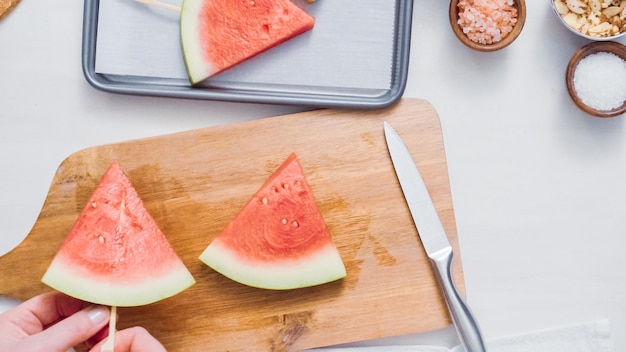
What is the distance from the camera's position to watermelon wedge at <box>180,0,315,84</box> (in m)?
1.43

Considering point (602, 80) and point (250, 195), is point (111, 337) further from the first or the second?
point (602, 80)

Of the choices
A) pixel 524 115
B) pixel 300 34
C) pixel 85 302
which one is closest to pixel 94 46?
pixel 300 34

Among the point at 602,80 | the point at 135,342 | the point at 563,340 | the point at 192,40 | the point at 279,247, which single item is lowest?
the point at 563,340

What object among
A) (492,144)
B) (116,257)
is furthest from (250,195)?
(492,144)

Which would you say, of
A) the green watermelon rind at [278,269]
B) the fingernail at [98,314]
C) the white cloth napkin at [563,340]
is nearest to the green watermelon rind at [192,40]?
the green watermelon rind at [278,269]

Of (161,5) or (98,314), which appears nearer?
(98,314)

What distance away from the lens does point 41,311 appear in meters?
1.35

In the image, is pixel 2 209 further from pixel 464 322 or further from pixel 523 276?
pixel 523 276

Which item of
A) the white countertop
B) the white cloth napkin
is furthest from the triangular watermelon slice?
the white cloth napkin

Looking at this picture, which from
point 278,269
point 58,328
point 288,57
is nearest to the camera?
point 58,328

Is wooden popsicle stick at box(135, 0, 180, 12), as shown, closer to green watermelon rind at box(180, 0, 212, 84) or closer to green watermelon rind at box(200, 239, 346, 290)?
green watermelon rind at box(180, 0, 212, 84)

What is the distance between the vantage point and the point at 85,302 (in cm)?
141

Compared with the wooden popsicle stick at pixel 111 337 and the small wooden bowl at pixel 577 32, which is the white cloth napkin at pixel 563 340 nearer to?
the small wooden bowl at pixel 577 32

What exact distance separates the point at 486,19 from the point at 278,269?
707 millimetres
